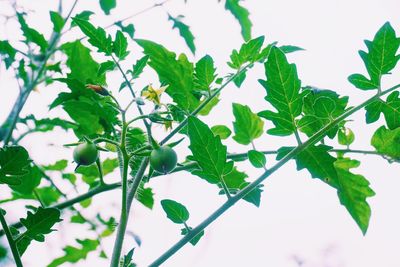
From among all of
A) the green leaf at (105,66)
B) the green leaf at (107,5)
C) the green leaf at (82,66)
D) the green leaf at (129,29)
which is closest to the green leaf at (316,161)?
the green leaf at (105,66)

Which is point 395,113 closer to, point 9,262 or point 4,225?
point 4,225

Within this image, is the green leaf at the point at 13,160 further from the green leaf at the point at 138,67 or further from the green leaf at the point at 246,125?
the green leaf at the point at 246,125

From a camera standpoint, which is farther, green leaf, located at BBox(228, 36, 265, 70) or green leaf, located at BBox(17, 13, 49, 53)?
green leaf, located at BBox(17, 13, 49, 53)

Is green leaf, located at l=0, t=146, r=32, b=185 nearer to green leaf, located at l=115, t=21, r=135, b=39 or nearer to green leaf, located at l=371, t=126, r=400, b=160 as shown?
green leaf, located at l=371, t=126, r=400, b=160

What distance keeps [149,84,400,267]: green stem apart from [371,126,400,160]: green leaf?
0.24 metres

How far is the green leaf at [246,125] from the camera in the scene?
1505 mm

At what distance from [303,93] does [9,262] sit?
1.80 m

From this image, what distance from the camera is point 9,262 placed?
2.30m

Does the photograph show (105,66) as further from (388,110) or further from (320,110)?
(388,110)

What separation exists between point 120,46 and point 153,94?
0.21 meters

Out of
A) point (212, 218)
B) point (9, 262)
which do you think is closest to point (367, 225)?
point (212, 218)

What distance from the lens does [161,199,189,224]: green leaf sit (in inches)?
46.2

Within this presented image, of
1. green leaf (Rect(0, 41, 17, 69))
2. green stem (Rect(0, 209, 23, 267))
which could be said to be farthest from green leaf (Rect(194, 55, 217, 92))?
green leaf (Rect(0, 41, 17, 69))

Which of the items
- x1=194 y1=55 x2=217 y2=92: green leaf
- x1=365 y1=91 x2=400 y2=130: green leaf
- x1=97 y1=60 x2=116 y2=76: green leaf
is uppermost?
x1=97 y1=60 x2=116 y2=76: green leaf
